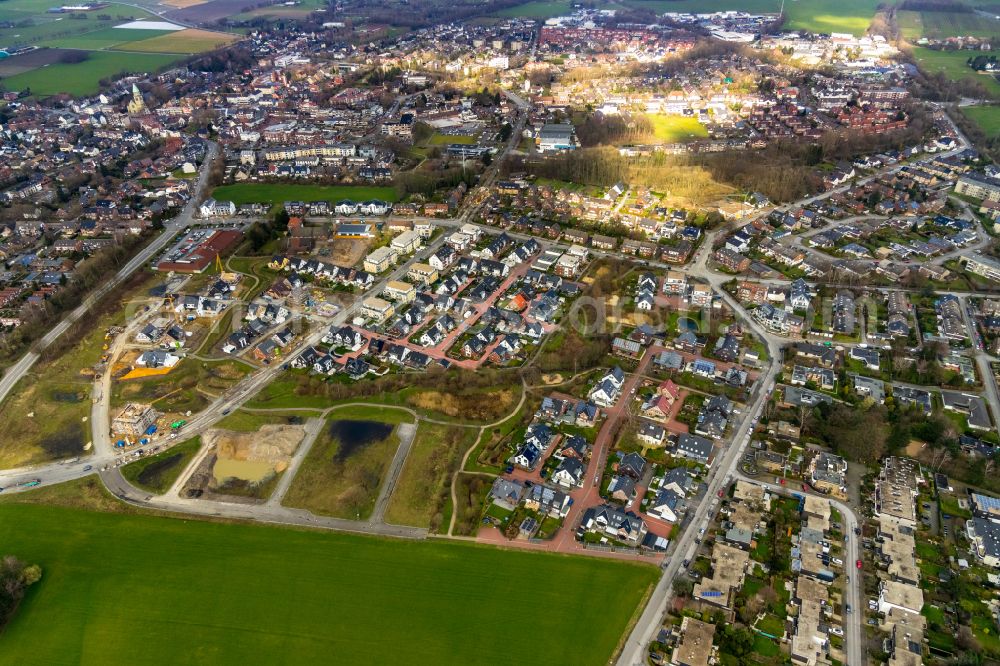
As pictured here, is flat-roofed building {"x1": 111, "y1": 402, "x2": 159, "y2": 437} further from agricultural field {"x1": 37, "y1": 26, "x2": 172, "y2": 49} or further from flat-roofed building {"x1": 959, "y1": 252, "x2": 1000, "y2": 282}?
agricultural field {"x1": 37, "y1": 26, "x2": 172, "y2": 49}

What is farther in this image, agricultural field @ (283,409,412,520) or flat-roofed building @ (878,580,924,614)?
agricultural field @ (283,409,412,520)

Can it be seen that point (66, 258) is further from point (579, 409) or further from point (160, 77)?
point (160, 77)

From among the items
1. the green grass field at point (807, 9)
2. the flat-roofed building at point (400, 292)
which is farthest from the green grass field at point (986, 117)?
the flat-roofed building at point (400, 292)

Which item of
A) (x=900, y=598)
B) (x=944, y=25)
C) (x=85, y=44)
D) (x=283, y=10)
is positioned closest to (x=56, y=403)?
(x=900, y=598)

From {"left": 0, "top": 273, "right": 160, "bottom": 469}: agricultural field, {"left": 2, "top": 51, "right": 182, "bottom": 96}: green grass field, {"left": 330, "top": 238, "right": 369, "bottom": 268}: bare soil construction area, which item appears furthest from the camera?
{"left": 2, "top": 51, "right": 182, "bottom": 96}: green grass field

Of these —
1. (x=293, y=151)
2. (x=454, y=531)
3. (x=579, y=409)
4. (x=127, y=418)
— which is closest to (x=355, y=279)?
(x=127, y=418)

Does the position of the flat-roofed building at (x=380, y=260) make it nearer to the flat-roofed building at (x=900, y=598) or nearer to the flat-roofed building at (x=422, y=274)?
the flat-roofed building at (x=422, y=274)

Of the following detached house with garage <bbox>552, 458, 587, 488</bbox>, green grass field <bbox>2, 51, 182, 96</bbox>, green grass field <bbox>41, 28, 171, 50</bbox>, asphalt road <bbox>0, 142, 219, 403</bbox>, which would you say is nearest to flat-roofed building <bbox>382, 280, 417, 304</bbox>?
detached house with garage <bbox>552, 458, 587, 488</bbox>
